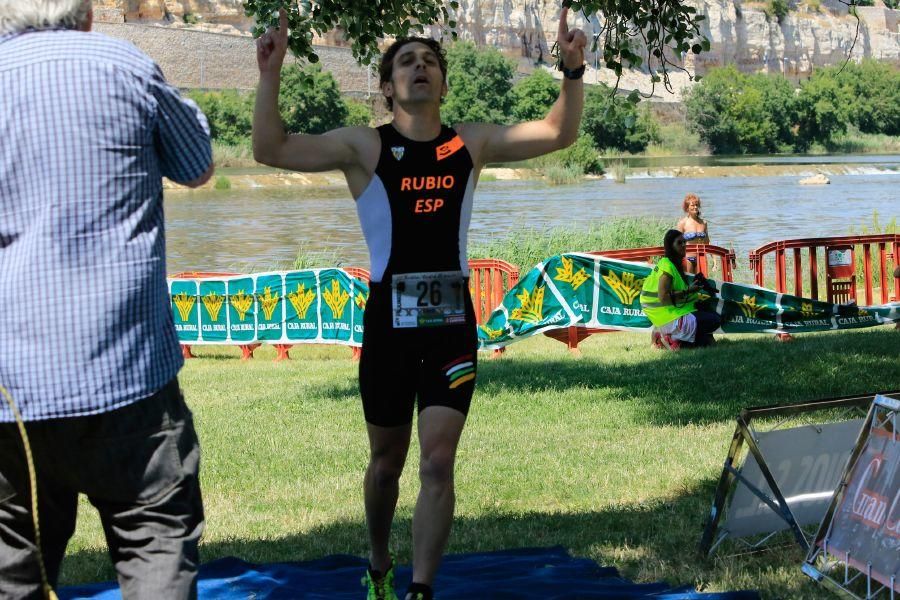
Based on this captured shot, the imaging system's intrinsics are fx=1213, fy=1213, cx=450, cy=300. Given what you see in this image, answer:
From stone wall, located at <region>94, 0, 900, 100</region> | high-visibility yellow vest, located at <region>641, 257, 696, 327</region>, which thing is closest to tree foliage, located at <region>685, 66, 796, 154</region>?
stone wall, located at <region>94, 0, 900, 100</region>

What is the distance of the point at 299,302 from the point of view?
15.2m

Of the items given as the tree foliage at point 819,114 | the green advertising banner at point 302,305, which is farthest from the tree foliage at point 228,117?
the green advertising banner at point 302,305

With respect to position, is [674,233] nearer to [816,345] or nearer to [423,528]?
[816,345]

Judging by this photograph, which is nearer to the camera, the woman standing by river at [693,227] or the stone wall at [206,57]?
the woman standing by river at [693,227]

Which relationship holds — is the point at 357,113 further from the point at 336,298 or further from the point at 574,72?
the point at 574,72

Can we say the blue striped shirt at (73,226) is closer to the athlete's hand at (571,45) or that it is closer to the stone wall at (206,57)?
the athlete's hand at (571,45)

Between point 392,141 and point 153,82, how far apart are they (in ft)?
4.78

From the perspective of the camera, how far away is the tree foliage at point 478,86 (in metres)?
111

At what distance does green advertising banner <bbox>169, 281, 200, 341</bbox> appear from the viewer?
Result: 1591 centimetres

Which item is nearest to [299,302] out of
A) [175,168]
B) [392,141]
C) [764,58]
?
[392,141]

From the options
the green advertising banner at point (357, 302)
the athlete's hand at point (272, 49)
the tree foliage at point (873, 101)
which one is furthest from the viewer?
the tree foliage at point (873, 101)

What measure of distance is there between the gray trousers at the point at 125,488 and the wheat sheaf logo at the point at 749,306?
11203 millimetres

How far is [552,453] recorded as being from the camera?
25.8 ft

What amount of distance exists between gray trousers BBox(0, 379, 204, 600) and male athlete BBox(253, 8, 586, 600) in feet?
4.22
